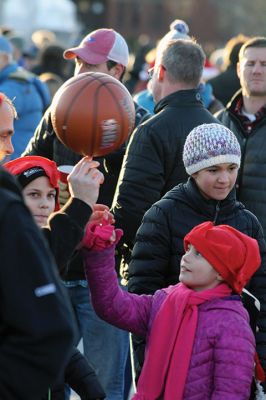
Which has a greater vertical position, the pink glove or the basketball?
the basketball

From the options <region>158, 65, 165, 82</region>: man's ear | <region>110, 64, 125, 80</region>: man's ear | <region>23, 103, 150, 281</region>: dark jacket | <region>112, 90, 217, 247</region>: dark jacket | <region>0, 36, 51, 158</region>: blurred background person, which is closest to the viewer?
<region>112, 90, 217, 247</region>: dark jacket

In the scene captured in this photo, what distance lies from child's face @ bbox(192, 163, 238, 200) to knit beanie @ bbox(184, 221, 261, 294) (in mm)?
536

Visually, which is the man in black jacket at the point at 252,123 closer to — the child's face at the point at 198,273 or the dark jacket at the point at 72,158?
the dark jacket at the point at 72,158

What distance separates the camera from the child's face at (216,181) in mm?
5633

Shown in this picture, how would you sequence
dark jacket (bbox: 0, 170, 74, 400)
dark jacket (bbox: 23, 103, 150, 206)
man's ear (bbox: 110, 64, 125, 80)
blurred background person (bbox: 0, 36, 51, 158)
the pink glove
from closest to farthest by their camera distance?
dark jacket (bbox: 0, 170, 74, 400)
the pink glove
dark jacket (bbox: 23, 103, 150, 206)
man's ear (bbox: 110, 64, 125, 80)
blurred background person (bbox: 0, 36, 51, 158)

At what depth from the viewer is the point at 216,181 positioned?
5.63m

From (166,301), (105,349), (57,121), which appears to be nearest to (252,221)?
(166,301)

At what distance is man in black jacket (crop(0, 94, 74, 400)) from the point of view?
10.6 feet

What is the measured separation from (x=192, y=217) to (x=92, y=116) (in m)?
0.95

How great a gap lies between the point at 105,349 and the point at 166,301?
6.15ft

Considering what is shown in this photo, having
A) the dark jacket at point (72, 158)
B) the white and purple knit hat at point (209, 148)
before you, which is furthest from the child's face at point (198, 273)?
the dark jacket at point (72, 158)

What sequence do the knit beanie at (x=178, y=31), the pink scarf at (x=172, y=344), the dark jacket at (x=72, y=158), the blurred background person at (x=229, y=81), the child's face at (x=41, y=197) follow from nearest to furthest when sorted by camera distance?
the pink scarf at (x=172, y=344), the child's face at (x=41, y=197), the dark jacket at (x=72, y=158), the knit beanie at (x=178, y=31), the blurred background person at (x=229, y=81)

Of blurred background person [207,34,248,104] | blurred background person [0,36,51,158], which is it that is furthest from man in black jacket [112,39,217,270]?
blurred background person [207,34,248,104]

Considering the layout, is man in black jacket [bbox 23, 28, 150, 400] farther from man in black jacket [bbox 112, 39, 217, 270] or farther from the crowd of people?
man in black jacket [bbox 112, 39, 217, 270]
